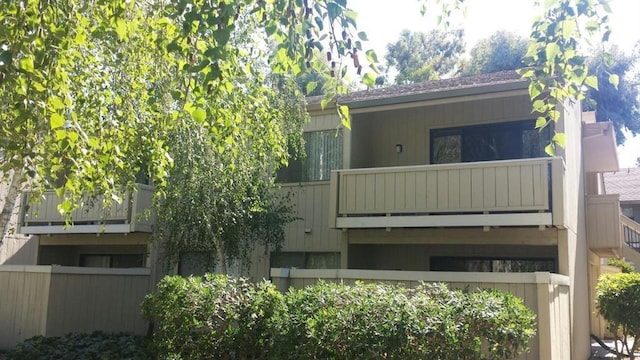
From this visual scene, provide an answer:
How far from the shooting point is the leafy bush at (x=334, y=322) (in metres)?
6.76

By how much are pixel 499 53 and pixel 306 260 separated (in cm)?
2397

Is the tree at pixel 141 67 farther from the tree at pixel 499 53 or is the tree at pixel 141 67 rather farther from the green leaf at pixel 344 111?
the tree at pixel 499 53

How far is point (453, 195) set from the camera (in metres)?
11.6

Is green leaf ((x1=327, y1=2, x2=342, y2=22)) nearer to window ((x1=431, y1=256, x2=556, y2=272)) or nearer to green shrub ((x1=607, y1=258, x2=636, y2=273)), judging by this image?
window ((x1=431, y1=256, x2=556, y2=272))

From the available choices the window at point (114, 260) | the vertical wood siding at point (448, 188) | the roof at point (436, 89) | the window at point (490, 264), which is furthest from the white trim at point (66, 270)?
the window at point (490, 264)

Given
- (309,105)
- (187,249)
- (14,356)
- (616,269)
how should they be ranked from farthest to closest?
(616,269), (309,105), (187,249), (14,356)

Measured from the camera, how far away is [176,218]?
11094 mm

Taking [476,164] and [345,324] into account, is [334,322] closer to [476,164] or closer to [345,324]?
[345,324]

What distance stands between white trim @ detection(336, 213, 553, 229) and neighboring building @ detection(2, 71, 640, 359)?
0.06 ft

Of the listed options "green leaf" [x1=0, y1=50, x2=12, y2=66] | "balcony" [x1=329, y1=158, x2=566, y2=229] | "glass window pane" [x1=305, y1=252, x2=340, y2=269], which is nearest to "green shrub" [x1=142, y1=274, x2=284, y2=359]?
Answer: "balcony" [x1=329, y1=158, x2=566, y2=229]

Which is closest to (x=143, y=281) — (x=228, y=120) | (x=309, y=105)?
(x=309, y=105)

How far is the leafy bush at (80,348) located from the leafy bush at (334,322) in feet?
7.29

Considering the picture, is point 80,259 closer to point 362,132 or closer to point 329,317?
point 362,132

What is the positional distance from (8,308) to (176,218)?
500 centimetres
